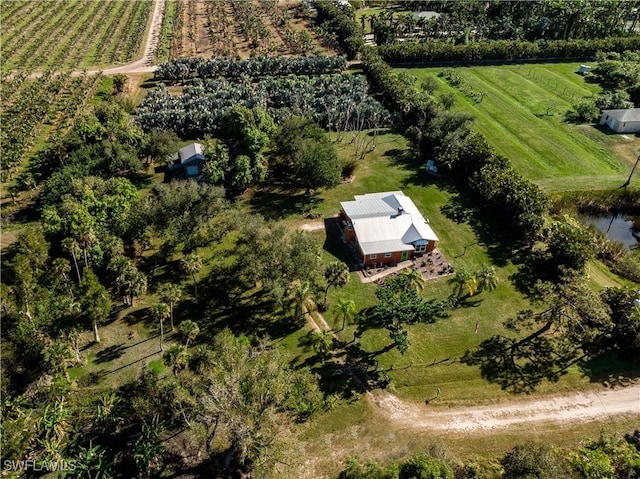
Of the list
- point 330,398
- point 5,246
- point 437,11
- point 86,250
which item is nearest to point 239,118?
point 86,250

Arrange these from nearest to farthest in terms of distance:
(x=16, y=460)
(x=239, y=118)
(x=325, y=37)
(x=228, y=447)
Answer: (x=16, y=460)
(x=228, y=447)
(x=239, y=118)
(x=325, y=37)

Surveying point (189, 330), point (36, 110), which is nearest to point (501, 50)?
point (36, 110)

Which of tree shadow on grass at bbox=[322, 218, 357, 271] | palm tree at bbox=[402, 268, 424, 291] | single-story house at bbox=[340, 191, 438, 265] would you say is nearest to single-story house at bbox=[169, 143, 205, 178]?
tree shadow on grass at bbox=[322, 218, 357, 271]

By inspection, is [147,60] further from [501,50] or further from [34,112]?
[501,50]

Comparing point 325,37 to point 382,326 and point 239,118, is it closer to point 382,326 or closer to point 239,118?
point 239,118

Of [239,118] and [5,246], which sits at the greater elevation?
[239,118]

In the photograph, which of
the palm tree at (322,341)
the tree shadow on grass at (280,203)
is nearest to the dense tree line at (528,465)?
the palm tree at (322,341)
